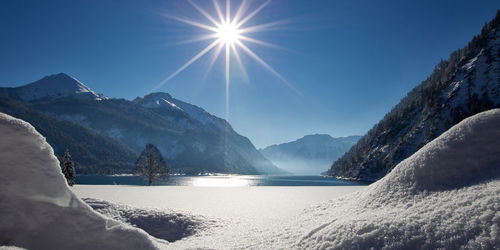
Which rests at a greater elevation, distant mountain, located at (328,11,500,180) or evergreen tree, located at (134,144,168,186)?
distant mountain, located at (328,11,500,180)

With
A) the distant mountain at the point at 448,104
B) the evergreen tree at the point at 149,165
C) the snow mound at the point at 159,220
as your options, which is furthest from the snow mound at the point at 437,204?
the distant mountain at the point at 448,104

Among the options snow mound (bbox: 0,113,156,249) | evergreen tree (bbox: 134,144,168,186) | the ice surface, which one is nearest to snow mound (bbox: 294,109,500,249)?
the ice surface

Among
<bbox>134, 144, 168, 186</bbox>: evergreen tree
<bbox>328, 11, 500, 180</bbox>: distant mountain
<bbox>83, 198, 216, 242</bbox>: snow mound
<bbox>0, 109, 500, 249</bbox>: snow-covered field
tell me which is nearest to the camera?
<bbox>0, 109, 500, 249</bbox>: snow-covered field

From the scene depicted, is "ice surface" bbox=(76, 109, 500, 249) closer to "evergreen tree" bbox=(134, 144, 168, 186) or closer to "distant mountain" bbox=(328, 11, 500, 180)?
"evergreen tree" bbox=(134, 144, 168, 186)

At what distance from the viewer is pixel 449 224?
3836mm

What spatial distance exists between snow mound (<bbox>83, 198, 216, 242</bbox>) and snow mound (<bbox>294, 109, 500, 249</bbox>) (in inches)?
243

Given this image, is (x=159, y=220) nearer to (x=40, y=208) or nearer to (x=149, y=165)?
(x=40, y=208)

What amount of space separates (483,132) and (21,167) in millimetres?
9806

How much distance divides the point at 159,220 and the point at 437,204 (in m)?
11.0

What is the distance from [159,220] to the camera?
11227 millimetres

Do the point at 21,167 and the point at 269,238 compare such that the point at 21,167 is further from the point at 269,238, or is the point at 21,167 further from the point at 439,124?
the point at 439,124

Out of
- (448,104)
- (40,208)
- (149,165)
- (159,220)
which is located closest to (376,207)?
(40,208)

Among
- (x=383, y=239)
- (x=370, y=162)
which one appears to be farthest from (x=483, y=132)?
(x=370, y=162)

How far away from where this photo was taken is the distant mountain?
280ft
